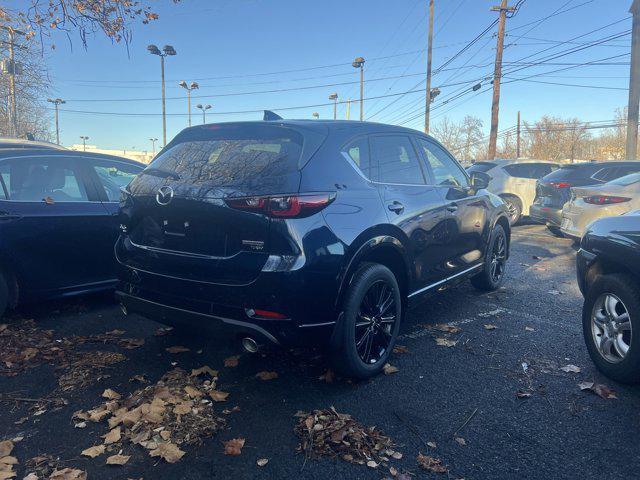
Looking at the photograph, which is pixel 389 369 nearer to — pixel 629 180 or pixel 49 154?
pixel 49 154

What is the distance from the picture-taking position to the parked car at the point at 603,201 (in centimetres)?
727

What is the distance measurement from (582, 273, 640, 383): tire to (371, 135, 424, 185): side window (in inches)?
63.4

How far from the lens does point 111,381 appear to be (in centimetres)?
333

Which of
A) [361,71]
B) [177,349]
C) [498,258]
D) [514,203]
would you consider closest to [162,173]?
[177,349]

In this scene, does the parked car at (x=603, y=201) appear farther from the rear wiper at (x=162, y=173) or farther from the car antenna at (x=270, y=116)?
the rear wiper at (x=162, y=173)

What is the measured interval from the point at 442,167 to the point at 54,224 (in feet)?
12.3

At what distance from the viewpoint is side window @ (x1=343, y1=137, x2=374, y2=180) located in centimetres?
→ 340

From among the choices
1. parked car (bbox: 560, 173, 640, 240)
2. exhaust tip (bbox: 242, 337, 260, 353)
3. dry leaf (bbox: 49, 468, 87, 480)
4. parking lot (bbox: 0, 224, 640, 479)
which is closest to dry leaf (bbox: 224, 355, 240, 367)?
parking lot (bbox: 0, 224, 640, 479)

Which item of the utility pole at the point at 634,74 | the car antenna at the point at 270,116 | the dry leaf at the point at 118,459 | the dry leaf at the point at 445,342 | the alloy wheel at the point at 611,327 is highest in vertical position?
the utility pole at the point at 634,74

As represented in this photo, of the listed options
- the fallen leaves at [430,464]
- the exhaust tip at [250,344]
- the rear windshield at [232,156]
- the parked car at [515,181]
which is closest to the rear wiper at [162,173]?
the rear windshield at [232,156]

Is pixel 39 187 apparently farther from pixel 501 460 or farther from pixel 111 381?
pixel 501 460

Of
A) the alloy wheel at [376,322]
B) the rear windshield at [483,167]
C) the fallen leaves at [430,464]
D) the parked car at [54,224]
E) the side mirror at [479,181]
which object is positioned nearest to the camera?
the fallen leaves at [430,464]

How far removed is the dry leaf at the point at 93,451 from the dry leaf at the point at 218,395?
719 millimetres

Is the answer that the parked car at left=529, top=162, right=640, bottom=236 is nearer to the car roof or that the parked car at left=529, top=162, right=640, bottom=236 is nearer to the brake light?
the brake light
